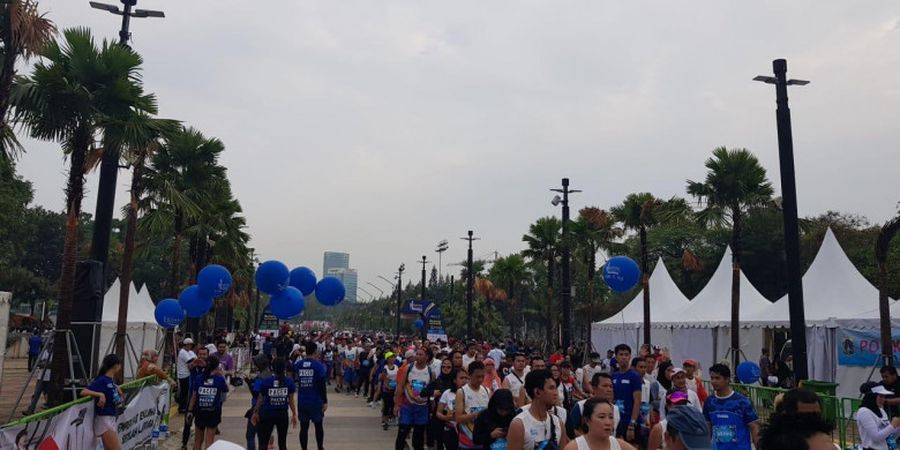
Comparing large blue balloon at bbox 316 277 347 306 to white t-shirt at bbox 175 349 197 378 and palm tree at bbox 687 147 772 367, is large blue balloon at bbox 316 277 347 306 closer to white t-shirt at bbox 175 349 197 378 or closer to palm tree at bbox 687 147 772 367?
white t-shirt at bbox 175 349 197 378

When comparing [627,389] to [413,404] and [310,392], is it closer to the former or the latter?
[413,404]

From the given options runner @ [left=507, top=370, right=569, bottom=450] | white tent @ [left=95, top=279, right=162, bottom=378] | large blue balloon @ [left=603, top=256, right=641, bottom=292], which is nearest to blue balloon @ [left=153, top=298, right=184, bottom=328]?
white tent @ [left=95, top=279, right=162, bottom=378]

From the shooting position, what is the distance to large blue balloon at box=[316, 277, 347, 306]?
854 inches

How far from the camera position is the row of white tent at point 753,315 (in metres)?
20.1

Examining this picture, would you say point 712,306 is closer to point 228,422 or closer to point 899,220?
point 899,220

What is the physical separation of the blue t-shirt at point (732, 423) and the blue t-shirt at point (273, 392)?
581 cm

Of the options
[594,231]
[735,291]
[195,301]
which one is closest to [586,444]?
[195,301]

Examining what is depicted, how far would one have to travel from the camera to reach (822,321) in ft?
66.3

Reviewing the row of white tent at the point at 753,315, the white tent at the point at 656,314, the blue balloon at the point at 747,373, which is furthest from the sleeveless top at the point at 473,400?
the white tent at the point at 656,314

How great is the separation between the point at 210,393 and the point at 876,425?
889 centimetres

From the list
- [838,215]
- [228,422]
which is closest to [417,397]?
[228,422]

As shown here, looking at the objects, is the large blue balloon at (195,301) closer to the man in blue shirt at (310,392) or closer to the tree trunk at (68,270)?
the tree trunk at (68,270)

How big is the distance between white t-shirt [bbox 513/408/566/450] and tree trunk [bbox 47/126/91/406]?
8841 mm

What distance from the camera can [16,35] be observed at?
36.0 feet
